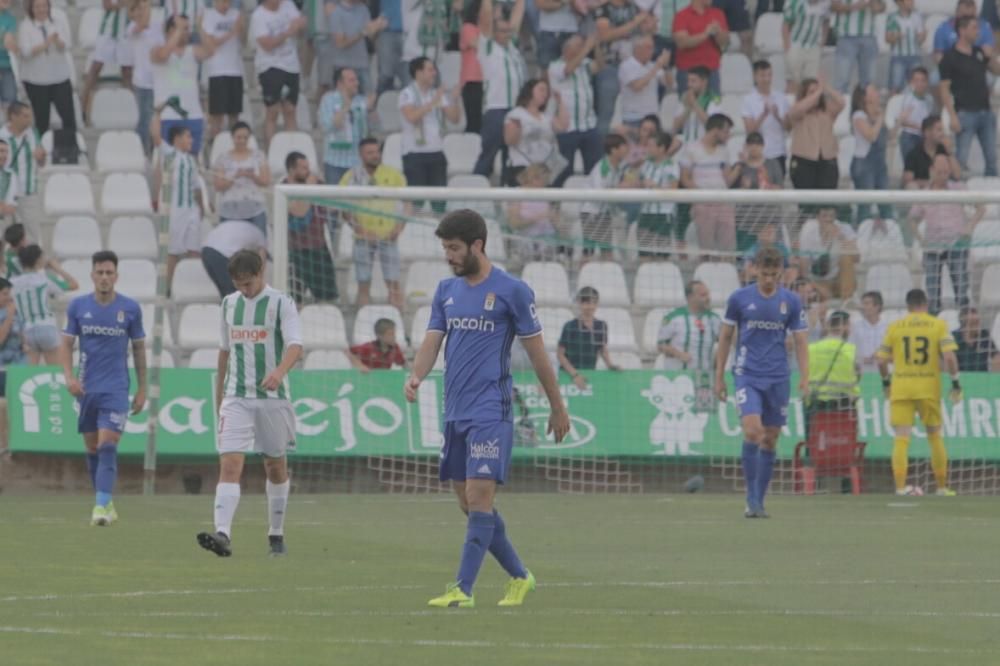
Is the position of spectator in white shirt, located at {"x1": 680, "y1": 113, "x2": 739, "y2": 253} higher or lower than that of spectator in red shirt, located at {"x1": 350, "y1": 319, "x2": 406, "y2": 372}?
higher

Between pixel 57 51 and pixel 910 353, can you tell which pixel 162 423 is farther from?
pixel 910 353

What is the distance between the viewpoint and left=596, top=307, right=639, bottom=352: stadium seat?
2447 cm

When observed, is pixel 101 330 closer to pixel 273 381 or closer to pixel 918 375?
pixel 273 381

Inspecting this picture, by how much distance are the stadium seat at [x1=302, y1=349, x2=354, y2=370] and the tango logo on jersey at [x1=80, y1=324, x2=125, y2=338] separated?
225 inches

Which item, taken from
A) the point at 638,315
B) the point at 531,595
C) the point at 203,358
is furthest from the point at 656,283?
the point at 531,595

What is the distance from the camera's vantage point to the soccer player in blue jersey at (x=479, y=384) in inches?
433

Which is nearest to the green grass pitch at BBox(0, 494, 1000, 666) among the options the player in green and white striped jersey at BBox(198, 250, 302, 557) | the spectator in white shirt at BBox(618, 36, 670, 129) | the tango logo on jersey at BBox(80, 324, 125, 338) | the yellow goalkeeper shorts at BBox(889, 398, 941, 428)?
the player in green and white striped jersey at BBox(198, 250, 302, 557)

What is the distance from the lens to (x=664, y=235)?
24.6 m

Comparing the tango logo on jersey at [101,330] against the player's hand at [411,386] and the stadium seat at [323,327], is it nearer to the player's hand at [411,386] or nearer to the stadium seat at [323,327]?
the stadium seat at [323,327]

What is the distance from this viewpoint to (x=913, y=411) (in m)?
23.1

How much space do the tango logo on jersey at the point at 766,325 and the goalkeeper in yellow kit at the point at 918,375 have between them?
13.3 feet

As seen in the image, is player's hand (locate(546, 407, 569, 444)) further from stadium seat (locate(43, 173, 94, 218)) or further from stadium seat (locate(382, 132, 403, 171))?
stadium seat (locate(382, 132, 403, 171))

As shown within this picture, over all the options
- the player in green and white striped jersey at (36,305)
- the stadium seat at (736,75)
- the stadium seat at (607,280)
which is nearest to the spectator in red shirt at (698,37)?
the stadium seat at (736,75)

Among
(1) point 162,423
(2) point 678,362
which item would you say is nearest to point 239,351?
(1) point 162,423
